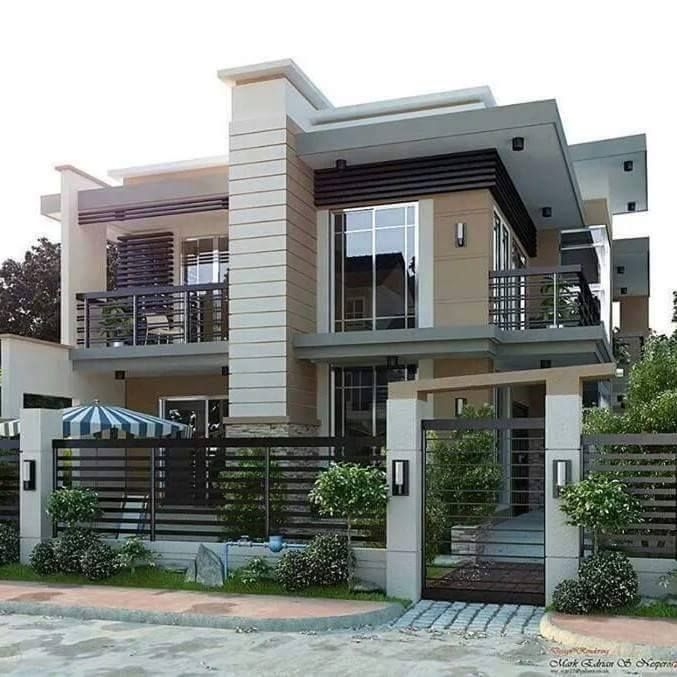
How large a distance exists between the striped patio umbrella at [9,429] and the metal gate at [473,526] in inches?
229

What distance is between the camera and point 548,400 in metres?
8.97

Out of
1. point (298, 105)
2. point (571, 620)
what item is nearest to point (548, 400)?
point (571, 620)

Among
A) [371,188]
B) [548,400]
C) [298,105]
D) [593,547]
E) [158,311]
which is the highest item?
[298,105]

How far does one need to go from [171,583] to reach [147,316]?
6.97 meters

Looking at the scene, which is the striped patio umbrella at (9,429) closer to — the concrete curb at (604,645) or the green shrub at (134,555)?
the green shrub at (134,555)

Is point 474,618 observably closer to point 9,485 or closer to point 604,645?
point 604,645

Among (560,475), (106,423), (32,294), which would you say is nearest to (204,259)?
(106,423)

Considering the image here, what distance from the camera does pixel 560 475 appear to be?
344 inches

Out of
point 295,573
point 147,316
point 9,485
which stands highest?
point 147,316

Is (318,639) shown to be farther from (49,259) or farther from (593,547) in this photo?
(49,259)

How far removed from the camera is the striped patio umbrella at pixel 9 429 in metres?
12.6

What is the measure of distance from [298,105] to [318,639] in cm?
895

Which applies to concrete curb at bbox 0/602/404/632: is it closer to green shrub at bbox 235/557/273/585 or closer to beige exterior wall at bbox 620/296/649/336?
green shrub at bbox 235/557/273/585

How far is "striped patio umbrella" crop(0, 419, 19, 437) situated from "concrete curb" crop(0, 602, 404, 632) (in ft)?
12.9
